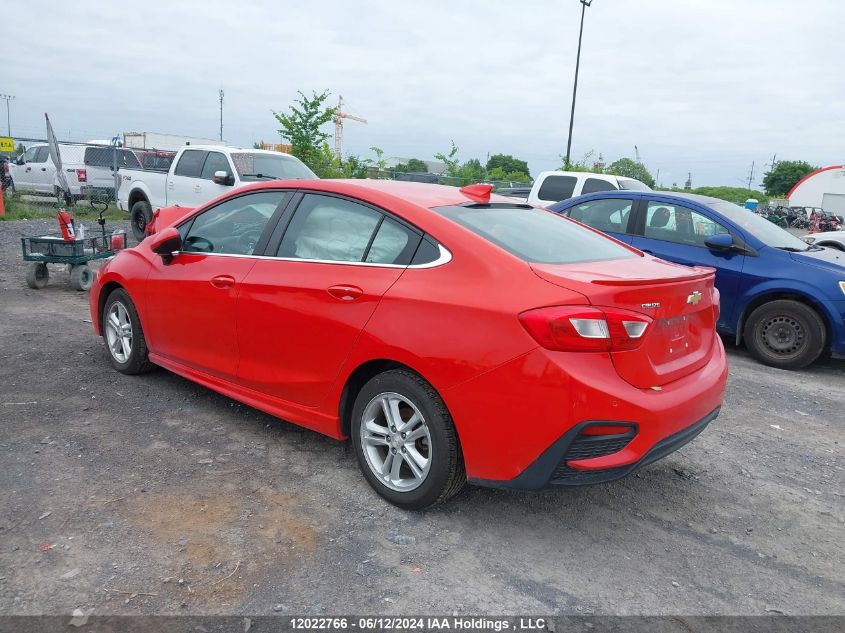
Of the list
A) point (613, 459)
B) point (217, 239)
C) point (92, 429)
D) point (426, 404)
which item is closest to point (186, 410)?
point (92, 429)

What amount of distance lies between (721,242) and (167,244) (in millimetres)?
5240

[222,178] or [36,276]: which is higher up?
[222,178]

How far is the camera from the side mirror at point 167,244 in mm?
4484

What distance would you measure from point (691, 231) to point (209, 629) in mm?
6317

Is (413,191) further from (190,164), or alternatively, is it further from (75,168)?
(75,168)

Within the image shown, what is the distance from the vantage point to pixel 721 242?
6754 millimetres

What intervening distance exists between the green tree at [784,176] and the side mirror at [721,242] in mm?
84797

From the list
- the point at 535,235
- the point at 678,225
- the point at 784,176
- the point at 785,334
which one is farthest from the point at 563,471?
the point at 784,176

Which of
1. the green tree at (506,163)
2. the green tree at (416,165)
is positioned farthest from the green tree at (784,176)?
the green tree at (416,165)

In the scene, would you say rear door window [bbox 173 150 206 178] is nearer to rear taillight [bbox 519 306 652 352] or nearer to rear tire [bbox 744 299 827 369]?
rear tire [bbox 744 299 827 369]

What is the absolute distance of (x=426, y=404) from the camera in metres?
3.10

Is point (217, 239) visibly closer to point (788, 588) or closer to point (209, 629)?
point (209, 629)

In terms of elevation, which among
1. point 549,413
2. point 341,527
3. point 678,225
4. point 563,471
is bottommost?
point 341,527

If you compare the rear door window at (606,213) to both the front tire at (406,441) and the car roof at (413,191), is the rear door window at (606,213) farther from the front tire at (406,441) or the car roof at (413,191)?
the front tire at (406,441)
